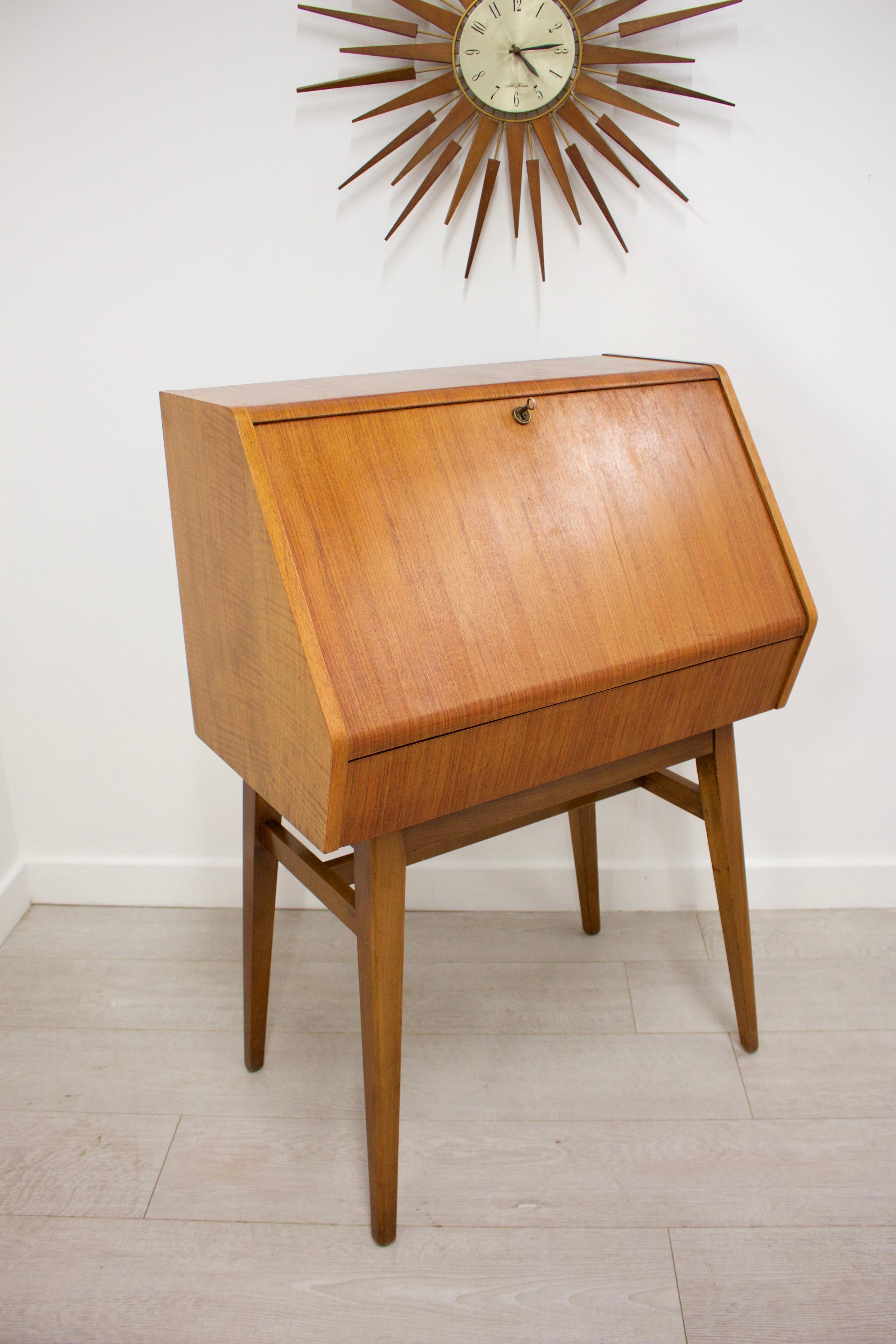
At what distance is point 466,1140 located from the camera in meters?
1.53

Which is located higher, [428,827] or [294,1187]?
[428,827]

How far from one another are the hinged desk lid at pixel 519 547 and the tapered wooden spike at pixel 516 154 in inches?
19.3

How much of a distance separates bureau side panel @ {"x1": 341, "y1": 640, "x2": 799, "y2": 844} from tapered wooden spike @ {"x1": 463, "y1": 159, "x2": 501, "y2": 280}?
0.90 meters

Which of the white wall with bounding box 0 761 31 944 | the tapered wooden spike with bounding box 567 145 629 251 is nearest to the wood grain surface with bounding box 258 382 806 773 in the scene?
the tapered wooden spike with bounding box 567 145 629 251

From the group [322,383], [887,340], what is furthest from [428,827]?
[887,340]

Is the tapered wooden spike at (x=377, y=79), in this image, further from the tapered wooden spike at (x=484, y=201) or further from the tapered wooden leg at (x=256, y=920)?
the tapered wooden leg at (x=256, y=920)

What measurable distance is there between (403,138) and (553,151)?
0.26m

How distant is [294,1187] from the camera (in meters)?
1.45

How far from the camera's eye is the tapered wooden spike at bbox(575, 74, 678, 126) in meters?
Answer: 1.60

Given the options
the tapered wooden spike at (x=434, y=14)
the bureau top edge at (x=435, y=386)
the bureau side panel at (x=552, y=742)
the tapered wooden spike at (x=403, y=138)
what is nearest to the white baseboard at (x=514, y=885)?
the bureau side panel at (x=552, y=742)

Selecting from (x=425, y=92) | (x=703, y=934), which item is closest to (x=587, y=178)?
(x=425, y=92)

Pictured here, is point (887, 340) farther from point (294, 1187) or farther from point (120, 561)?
point (294, 1187)

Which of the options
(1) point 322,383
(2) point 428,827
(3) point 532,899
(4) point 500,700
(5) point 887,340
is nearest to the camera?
(4) point 500,700

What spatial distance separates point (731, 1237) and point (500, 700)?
0.88 meters
